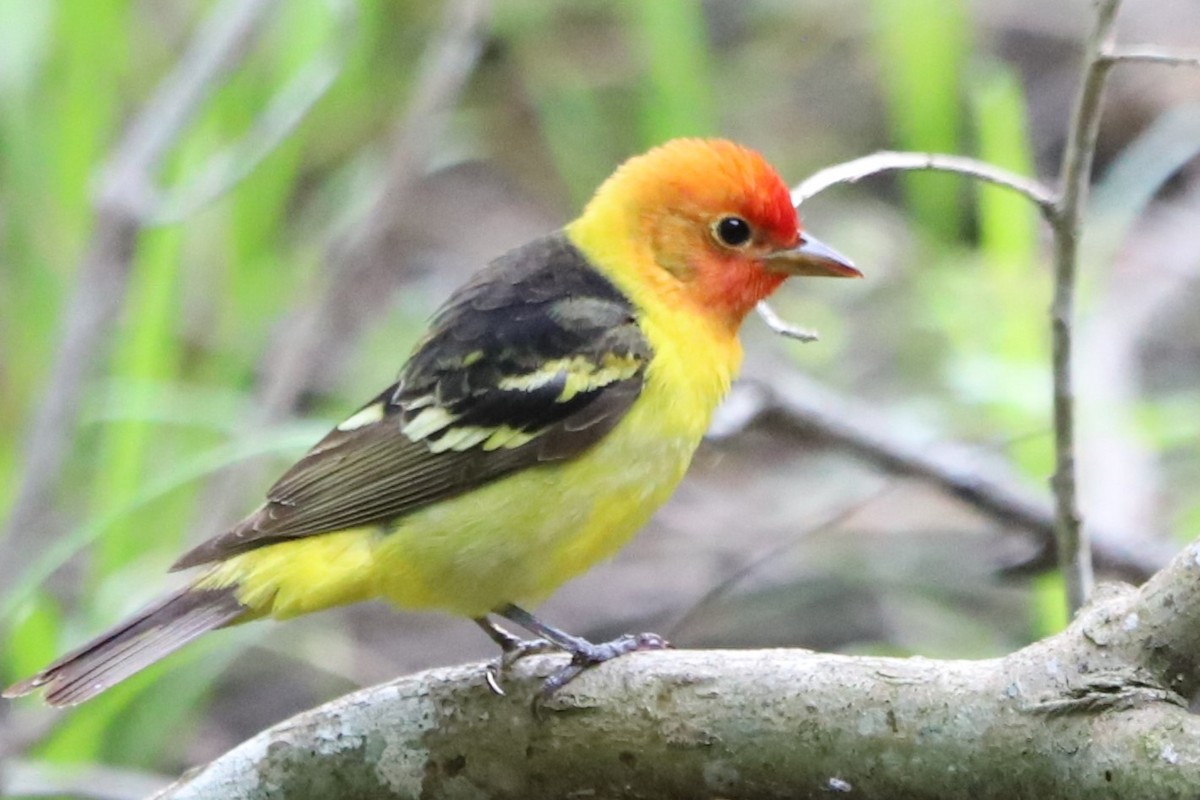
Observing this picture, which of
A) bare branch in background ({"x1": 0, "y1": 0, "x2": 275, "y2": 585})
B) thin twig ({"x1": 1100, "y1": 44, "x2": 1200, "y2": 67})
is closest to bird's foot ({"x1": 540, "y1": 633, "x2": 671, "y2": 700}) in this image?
thin twig ({"x1": 1100, "y1": 44, "x2": 1200, "y2": 67})

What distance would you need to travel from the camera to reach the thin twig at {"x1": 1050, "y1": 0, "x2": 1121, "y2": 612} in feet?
8.11

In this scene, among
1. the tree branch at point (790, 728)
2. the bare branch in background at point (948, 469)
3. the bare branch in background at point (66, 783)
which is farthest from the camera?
the bare branch in background at point (948, 469)

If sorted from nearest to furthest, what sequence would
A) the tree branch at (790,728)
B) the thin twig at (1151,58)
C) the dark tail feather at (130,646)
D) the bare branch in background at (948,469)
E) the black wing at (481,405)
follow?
1. the tree branch at (790,728)
2. the thin twig at (1151,58)
3. the dark tail feather at (130,646)
4. the black wing at (481,405)
5. the bare branch in background at (948,469)

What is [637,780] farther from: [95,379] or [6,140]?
[6,140]

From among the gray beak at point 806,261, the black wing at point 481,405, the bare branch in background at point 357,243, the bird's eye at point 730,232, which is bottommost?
the black wing at point 481,405

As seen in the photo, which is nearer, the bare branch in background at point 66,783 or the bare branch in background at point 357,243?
the bare branch in background at point 66,783

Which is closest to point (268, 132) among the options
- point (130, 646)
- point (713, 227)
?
point (713, 227)

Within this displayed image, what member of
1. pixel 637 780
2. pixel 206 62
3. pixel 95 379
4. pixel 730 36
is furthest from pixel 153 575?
pixel 730 36

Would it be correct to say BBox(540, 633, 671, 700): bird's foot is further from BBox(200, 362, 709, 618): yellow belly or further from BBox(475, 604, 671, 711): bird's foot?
BBox(200, 362, 709, 618): yellow belly

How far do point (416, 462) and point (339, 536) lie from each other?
0.20 meters

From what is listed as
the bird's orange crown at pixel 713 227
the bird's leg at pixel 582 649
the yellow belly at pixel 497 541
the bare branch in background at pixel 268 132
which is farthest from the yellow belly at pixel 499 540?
the bare branch in background at pixel 268 132

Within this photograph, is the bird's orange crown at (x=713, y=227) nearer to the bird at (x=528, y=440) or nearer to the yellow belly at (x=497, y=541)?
the bird at (x=528, y=440)

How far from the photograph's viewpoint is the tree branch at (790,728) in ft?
6.29

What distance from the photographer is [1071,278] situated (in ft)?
8.61
